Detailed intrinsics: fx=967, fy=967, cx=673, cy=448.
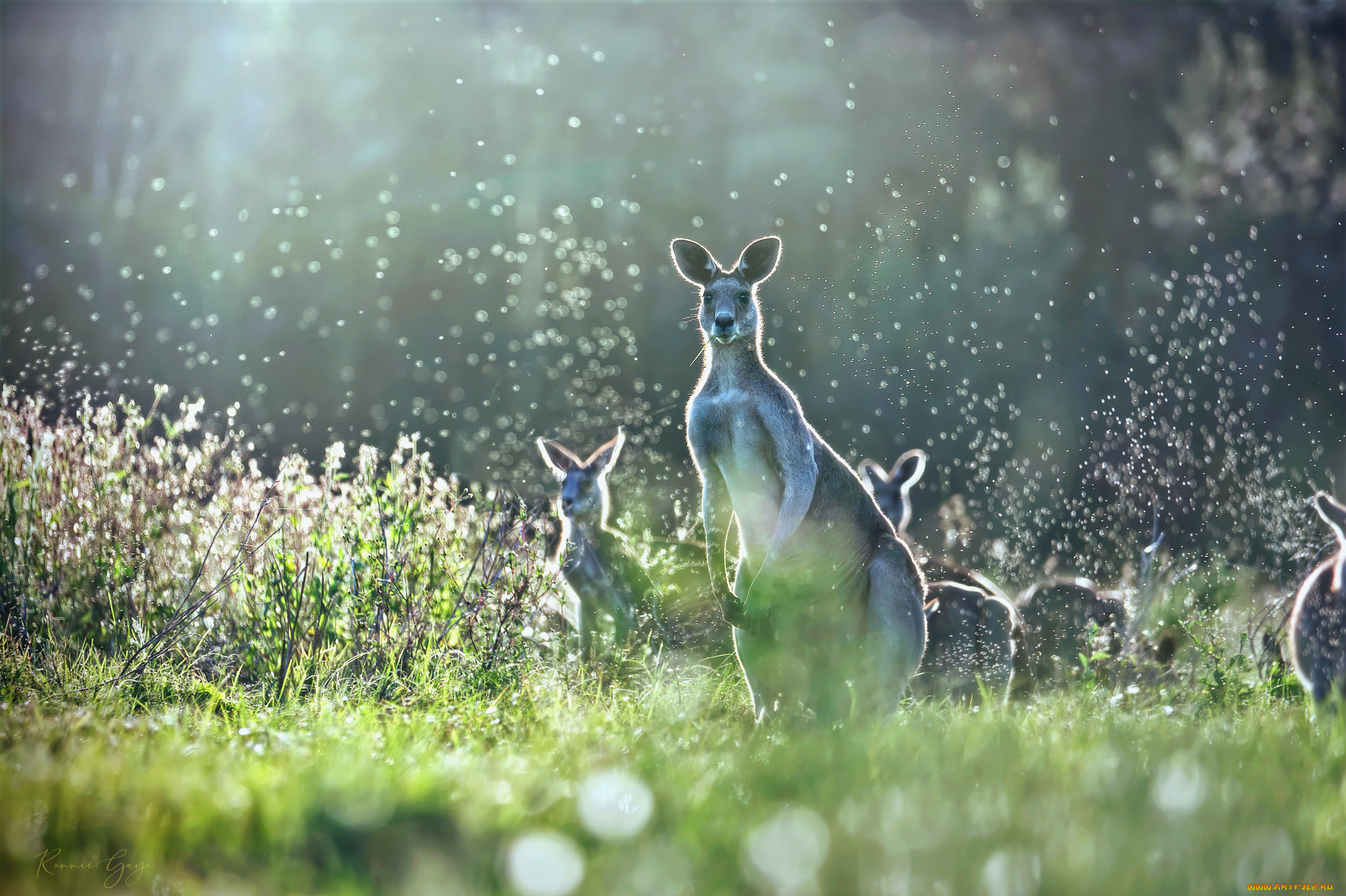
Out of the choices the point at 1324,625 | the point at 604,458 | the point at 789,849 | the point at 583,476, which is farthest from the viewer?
the point at 604,458

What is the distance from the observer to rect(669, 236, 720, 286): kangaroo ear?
15.8ft

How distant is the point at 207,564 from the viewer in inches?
213

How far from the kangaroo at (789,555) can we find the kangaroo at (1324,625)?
1.51m

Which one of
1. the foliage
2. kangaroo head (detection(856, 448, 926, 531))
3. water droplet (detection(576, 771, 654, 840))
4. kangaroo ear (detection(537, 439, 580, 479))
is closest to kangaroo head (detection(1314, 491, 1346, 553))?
water droplet (detection(576, 771, 654, 840))

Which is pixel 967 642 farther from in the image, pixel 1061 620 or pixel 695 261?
pixel 695 261

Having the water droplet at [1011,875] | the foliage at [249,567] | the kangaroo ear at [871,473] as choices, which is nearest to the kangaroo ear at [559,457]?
the foliage at [249,567]

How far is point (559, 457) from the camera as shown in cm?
823

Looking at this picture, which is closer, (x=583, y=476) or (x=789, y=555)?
(x=789, y=555)

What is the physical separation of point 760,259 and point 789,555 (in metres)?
1.46

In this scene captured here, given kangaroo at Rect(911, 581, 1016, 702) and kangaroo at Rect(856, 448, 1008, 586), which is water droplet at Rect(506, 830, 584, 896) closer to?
kangaroo at Rect(911, 581, 1016, 702)

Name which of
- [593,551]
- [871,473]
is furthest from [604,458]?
[871,473]

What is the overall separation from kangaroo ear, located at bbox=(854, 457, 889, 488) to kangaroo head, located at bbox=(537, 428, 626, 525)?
2.52m

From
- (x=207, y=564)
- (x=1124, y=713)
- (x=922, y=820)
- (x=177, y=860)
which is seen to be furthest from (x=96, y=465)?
(x=1124, y=713)

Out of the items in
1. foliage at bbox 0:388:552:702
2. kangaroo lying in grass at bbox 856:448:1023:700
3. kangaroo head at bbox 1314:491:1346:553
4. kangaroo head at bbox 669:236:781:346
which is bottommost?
kangaroo lying in grass at bbox 856:448:1023:700
